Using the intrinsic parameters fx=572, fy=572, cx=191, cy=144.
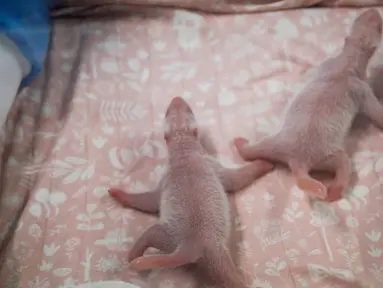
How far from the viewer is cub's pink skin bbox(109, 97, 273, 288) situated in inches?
36.3

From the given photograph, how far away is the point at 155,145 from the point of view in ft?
3.86

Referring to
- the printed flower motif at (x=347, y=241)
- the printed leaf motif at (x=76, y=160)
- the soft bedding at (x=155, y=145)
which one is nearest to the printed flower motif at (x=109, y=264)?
the soft bedding at (x=155, y=145)

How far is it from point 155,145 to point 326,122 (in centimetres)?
35

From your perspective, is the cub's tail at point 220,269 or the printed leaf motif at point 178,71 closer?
the cub's tail at point 220,269

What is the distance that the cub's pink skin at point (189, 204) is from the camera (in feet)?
3.03

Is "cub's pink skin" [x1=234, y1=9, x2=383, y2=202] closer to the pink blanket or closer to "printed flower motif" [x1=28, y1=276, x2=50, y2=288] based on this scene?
the pink blanket

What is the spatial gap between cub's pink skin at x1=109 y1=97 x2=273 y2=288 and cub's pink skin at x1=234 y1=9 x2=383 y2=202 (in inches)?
2.1

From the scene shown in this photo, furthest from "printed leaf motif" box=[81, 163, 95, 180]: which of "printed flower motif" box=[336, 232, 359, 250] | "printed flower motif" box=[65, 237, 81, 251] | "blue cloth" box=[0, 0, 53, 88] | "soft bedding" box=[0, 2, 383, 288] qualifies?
"printed flower motif" box=[336, 232, 359, 250]

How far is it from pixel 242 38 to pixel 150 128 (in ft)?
1.25

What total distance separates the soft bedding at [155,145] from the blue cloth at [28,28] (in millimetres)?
36

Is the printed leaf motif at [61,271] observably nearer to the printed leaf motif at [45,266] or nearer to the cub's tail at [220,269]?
the printed leaf motif at [45,266]

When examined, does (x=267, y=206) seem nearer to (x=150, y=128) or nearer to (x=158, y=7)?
(x=150, y=128)

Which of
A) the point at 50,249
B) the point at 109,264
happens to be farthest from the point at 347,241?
the point at 50,249

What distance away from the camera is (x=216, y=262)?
92cm
